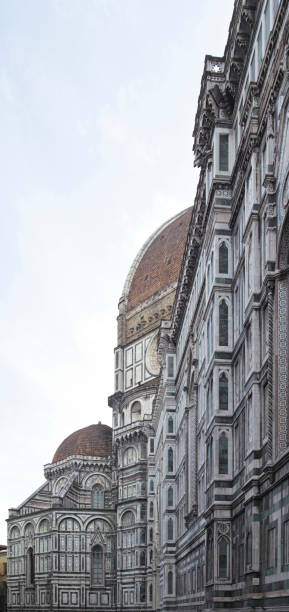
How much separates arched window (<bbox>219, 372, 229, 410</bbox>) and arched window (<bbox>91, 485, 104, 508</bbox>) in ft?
239

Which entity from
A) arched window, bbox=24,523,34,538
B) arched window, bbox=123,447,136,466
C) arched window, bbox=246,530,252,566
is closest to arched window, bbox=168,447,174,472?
arched window, bbox=246,530,252,566

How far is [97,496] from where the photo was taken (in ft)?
342

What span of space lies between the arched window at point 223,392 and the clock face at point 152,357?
66861mm

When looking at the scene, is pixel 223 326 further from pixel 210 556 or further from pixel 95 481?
pixel 95 481

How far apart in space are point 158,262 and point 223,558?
258ft

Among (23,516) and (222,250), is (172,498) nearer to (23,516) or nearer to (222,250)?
(222,250)

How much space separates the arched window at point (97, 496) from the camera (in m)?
104

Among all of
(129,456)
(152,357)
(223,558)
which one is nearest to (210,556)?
(223,558)

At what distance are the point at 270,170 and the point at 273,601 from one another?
10867 mm

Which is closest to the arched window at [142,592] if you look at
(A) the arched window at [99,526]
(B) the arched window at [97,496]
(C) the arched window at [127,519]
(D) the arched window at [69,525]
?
(C) the arched window at [127,519]

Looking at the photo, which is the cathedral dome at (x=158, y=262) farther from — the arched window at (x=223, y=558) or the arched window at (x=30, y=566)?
the arched window at (x=223, y=558)

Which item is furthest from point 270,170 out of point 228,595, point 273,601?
point 228,595

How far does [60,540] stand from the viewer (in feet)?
329

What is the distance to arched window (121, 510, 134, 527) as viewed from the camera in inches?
3792
